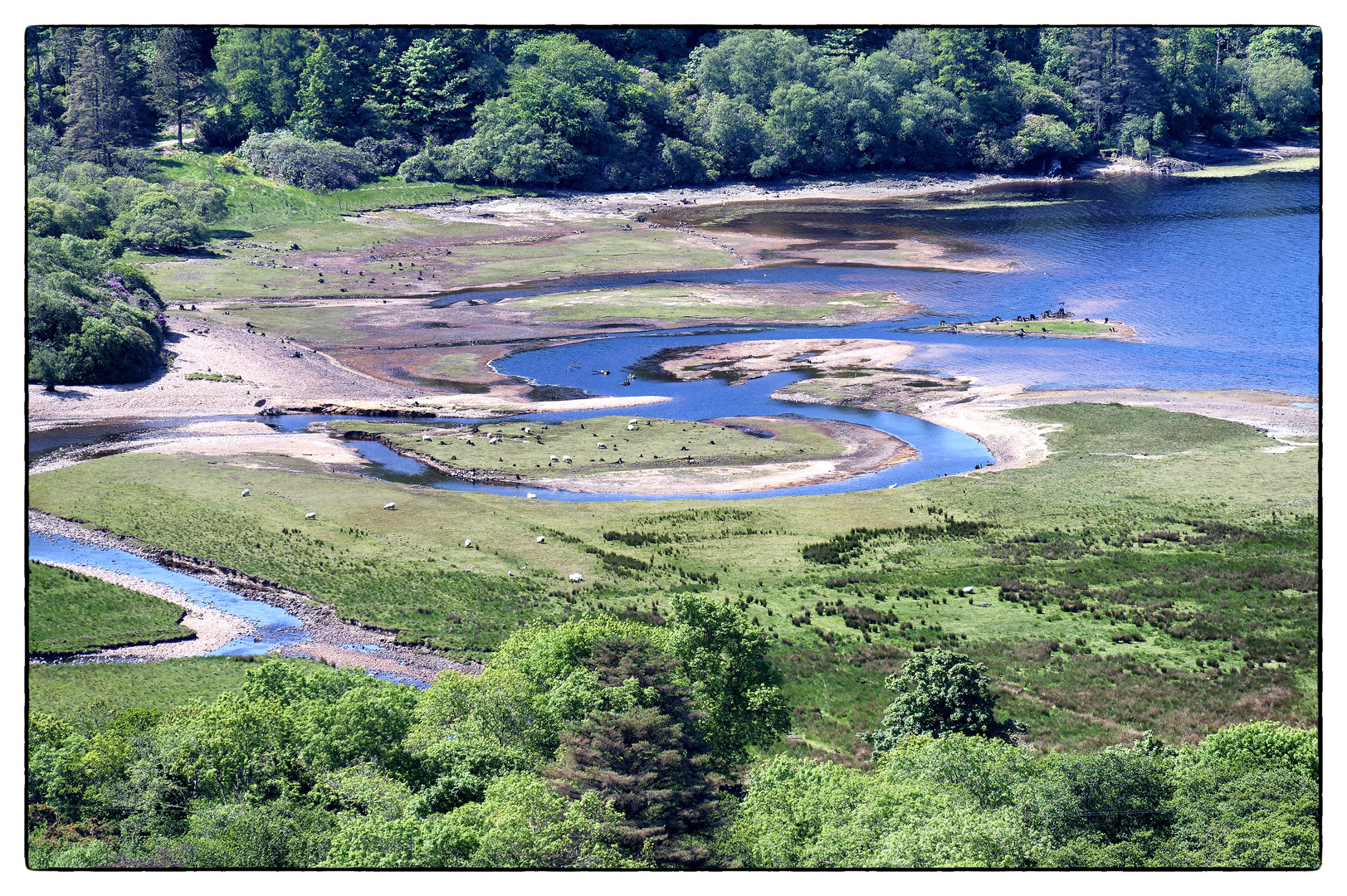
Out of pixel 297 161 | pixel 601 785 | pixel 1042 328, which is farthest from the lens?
pixel 297 161

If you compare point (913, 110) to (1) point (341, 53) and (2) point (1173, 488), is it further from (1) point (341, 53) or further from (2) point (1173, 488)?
(2) point (1173, 488)

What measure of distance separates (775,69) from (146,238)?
304 feet

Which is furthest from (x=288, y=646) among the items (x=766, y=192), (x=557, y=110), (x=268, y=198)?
(x=766, y=192)

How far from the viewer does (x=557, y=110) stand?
161 metres

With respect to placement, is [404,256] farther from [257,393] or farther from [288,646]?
[288,646]

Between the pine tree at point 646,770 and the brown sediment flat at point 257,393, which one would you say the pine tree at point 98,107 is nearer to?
the brown sediment flat at point 257,393

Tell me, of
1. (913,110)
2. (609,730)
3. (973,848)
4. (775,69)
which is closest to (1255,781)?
(973,848)

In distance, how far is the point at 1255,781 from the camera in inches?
1312

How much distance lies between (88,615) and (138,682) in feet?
20.0

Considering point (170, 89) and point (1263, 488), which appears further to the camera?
point (170, 89)

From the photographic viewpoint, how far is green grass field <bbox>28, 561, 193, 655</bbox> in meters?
46.6

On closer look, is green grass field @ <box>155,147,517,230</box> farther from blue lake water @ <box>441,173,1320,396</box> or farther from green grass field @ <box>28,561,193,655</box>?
green grass field @ <box>28,561,193,655</box>

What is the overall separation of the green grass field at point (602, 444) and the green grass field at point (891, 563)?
26.0 feet

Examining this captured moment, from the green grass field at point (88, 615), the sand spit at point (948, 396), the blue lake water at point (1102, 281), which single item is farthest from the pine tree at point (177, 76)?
the green grass field at point (88, 615)
